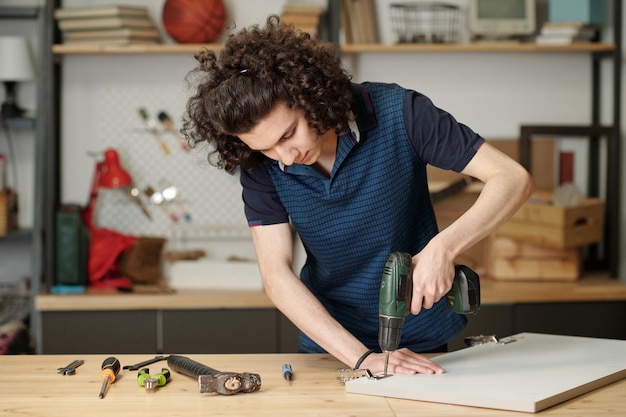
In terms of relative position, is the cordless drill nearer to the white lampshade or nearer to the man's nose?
the man's nose

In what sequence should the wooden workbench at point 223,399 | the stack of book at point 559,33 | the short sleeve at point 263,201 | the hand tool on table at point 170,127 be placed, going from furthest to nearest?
the hand tool on table at point 170,127 → the stack of book at point 559,33 → the short sleeve at point 263,201 → the wooden workbench at point 223,399

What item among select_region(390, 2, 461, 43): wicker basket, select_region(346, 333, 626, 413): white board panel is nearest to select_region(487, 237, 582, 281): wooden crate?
select_region(390, 2, 461, 43): wicker basket

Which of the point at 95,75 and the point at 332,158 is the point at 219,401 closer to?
the point at 332,158

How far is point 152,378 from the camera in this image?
6.11ft

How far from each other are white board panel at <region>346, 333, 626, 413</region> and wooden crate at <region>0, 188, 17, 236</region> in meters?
2.37

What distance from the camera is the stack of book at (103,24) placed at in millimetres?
3756

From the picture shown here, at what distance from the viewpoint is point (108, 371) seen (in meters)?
1.92

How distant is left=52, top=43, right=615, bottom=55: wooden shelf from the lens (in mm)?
3770

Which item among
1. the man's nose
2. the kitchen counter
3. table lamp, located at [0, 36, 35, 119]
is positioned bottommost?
the kitchen counter

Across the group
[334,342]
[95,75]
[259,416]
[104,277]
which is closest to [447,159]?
[334,342]

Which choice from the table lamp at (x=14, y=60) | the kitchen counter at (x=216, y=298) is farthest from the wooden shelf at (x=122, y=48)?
the kitchen counter at (x=216, y=298)

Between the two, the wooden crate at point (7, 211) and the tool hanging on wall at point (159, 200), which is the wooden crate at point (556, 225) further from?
the wooden crate at point (7, 211)

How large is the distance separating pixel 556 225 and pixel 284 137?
2.17 meters

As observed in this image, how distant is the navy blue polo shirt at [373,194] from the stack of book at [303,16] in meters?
1.78
